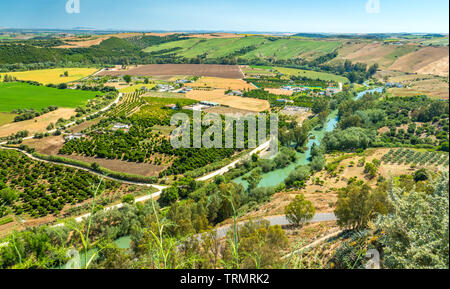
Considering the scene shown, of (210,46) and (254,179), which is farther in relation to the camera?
(210,46)

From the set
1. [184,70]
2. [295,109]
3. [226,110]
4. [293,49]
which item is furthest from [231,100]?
[293,49]

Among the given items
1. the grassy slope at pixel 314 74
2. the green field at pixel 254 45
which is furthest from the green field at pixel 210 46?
the grassy slope at pixel 314 74

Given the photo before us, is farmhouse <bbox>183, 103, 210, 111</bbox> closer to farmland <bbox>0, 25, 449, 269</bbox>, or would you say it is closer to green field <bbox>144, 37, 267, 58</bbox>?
farmland <bbox>0, 25, 449, 269</bbox>

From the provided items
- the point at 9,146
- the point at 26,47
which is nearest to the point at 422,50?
the point at 9,146

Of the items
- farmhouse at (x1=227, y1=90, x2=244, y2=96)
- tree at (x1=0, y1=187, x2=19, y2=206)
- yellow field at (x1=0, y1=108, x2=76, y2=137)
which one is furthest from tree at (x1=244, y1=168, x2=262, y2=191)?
farmhouse at (x1=227, y1=90, x2=244, y2=96)

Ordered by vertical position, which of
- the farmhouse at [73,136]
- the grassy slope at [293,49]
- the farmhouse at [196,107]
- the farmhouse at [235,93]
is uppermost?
the grassy slope at [293,49]

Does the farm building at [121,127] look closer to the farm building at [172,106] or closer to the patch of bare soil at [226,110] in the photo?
the farm building at [172,106]

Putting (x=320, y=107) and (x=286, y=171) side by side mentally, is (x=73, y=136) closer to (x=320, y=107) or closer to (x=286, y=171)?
(x=286, y=171)
